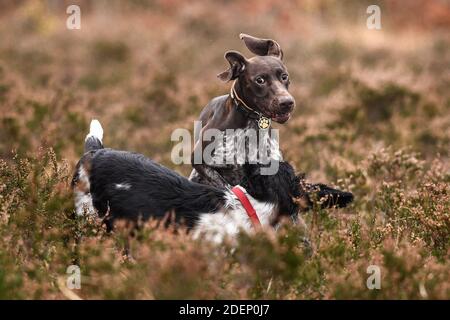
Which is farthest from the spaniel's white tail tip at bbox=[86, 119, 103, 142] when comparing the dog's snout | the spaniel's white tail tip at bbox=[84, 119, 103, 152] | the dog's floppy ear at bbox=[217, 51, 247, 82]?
the dog's snout

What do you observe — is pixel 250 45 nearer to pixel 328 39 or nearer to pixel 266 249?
pixel 266 249

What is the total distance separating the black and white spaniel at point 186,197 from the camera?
4602mm

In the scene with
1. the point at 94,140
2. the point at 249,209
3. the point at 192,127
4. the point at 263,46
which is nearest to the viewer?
the point at 249,209

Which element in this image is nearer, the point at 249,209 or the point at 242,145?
the point at 249,209

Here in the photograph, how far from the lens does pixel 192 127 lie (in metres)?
9.20

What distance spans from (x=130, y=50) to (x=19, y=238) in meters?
11.6

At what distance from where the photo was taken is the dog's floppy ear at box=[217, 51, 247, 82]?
227 inches

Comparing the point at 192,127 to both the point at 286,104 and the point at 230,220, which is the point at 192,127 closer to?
the point at 286,104

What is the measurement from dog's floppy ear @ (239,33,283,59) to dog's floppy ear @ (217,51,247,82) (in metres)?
0.45

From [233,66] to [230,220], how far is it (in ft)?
5.36
